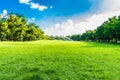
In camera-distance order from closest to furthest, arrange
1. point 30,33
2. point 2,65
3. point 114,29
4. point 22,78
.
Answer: point 22,78
point 2,65
point 114,29
point 30,33

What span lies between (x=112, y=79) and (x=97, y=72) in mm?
1244

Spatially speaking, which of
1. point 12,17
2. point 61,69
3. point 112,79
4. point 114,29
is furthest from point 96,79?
point 12,17

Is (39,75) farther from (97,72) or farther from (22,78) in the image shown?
(97,72)

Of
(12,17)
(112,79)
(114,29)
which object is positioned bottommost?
(112,79)

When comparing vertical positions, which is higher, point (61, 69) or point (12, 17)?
point (12, 17)

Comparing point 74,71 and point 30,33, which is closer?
point 74,71

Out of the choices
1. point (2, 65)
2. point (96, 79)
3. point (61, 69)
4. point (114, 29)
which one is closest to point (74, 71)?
point (61, 69)

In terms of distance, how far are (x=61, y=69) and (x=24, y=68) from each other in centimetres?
203

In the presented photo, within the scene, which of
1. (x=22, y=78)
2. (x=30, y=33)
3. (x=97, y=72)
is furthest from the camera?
(x=30, y=33)

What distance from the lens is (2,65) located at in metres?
12.1

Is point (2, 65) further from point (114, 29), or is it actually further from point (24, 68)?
point (114, 29)

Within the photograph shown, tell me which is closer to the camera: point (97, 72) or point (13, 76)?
point (13, 76)

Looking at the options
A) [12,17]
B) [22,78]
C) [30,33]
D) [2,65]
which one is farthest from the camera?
[30,33]

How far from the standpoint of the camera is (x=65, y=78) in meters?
9.66
